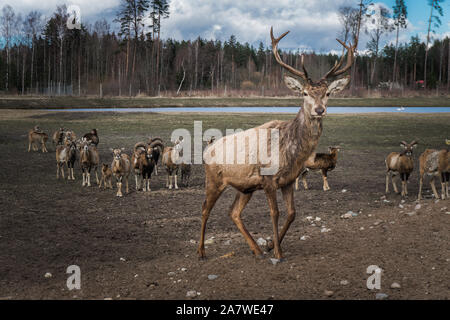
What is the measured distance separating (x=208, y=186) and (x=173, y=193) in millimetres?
6858

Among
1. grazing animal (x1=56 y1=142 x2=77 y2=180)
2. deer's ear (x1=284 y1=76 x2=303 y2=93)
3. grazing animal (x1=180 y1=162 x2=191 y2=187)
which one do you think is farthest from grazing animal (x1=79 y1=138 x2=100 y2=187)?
deer's ear (x1=284 y1=76 x2=303 y2=93)

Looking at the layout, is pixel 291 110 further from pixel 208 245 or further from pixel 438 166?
pixel 208 245

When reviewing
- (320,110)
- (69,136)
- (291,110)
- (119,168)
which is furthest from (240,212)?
(291,110)

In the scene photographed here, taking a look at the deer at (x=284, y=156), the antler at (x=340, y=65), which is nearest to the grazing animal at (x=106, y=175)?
the deer at (x=284, y=156)

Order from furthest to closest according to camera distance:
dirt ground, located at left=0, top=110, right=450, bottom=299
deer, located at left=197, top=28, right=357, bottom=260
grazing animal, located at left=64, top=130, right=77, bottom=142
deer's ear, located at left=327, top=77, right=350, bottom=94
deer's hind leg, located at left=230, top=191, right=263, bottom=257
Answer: grazing animal, located at left=64, top=130, right=77, bottom=142, deer's hind leg, located at left=230, top=191, right=263, bottom=257, deer's ear, located at left=327, top=77, right=350, bottom=94, deer, located at left=197, top=28, right=357, bottom=260, dirt ground, located at left=0, top=110, right=450, bottom=299

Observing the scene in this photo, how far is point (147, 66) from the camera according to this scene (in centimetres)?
7562

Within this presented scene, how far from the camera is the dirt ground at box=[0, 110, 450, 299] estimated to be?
6266mm

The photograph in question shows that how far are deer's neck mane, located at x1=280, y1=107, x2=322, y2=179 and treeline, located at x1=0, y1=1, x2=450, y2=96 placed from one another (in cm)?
5505

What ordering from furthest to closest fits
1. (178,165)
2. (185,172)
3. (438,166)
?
(185,172) → (178,165) → (438,166)

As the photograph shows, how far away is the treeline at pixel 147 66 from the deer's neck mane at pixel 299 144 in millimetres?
55045

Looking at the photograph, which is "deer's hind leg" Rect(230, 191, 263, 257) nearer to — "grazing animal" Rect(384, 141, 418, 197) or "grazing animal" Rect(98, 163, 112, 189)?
"grazing animal" Rect(384, 141, 418, 197)

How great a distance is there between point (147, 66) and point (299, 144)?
71.8 metres
